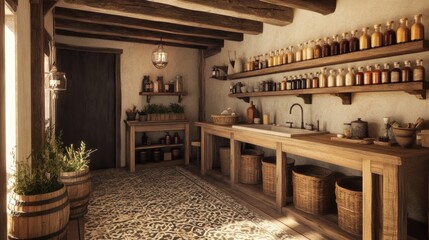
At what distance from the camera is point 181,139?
6062 millimetres

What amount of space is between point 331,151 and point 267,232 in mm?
976

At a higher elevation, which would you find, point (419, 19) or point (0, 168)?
point (419, 19)

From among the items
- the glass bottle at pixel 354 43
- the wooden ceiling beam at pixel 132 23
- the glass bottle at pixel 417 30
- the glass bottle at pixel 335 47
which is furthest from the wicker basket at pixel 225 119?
the glass bottle at pixel 417 30

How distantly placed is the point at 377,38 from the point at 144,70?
169 inches

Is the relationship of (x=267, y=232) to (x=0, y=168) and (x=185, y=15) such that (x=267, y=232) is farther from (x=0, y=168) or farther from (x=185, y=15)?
(x=185, y=15)

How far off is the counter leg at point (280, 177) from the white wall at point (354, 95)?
2.18ft

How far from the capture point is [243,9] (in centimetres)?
344

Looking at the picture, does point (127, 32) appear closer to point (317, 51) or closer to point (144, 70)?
point (144, 70)

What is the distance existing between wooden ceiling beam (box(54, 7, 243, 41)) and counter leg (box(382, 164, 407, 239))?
3.45 m

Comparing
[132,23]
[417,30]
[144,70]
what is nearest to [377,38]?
[417,30]

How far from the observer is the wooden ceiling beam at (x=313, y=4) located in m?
2.98

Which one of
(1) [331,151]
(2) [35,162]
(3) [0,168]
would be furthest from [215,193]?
(3) [0,168]

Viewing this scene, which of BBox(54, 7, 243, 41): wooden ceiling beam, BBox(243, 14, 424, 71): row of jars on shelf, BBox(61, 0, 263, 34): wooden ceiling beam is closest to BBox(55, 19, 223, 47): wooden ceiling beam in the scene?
BBox(54, 7, 243, 41): wooden ceiling beam

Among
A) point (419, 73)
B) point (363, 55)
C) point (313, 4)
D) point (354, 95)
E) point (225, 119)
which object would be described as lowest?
point (225, 119)
